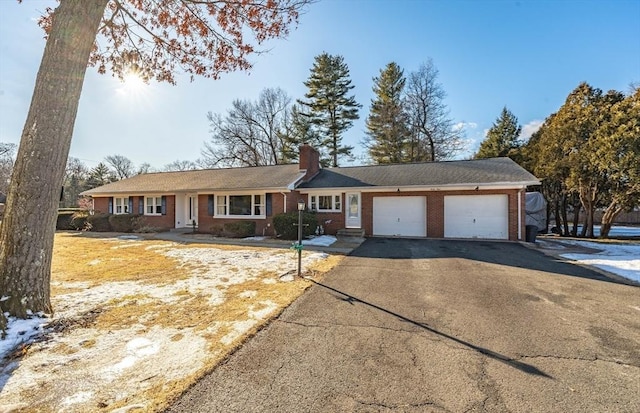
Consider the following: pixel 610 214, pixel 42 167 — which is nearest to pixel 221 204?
pixel 42 167

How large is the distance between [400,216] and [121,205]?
60.0 ft

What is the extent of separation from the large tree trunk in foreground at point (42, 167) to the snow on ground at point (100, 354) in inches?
20.0

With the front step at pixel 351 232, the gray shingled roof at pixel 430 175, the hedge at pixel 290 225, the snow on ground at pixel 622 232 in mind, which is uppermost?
the gray shingled roof at pixel 430 175

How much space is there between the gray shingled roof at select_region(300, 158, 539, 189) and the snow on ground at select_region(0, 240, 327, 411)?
11.0 m

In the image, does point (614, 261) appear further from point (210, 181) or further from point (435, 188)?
point (210, 181)

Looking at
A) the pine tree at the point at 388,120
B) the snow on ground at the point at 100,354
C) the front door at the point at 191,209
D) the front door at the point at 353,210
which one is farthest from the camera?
the pine tree at the point at 388,120

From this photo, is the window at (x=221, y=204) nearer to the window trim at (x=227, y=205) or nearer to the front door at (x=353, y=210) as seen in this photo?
the window trim at (x=227, y=205)

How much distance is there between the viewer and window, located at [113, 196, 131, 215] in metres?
20.0

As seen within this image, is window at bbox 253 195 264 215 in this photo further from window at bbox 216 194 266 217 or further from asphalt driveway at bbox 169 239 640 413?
asphalt driveway at bbox 169 239 640 413

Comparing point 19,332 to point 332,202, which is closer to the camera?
point 19,332

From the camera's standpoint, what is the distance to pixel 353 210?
1554 cm

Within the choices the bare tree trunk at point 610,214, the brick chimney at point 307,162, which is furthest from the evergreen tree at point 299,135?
the bare tree trunk at point 610,214

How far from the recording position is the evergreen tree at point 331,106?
30.4 m

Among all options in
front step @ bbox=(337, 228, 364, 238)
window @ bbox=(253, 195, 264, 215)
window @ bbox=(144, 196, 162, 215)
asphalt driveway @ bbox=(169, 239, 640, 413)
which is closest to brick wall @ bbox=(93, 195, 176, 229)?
window @ bbox=(144, 196, 162, 215)
